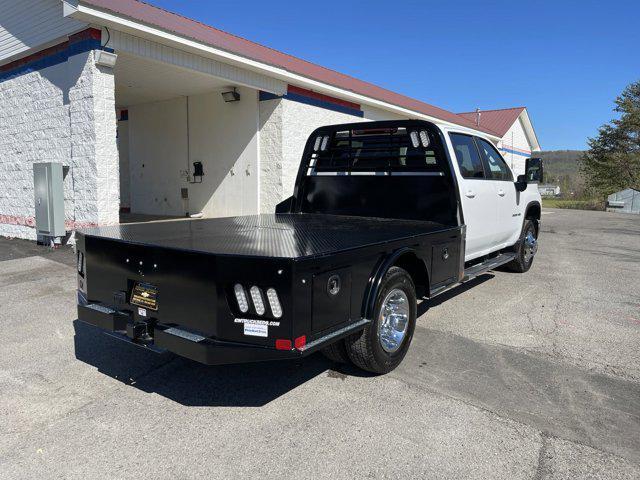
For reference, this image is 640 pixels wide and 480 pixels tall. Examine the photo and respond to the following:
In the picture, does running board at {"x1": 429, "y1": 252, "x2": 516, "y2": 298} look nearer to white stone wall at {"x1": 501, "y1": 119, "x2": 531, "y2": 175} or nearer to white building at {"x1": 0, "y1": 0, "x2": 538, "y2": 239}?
white building at {"x1": 0, "y1": 0, "x2": 538, "y2": 239}

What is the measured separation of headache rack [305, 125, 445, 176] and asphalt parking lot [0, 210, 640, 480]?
1.72m

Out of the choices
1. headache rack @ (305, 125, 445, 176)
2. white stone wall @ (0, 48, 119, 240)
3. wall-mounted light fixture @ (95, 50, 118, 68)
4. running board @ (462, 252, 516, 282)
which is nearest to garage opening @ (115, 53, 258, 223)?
white stone wall @ (0, 48, 119, 240)

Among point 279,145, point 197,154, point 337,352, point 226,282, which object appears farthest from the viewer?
point 197,154

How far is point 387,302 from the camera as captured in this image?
12.7 feet

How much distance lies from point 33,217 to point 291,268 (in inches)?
383

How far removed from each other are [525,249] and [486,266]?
7.69 ft

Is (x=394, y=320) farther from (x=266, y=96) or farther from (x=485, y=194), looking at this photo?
(x=266, y=96)

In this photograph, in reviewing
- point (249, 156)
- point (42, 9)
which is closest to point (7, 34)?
point (42, 9)

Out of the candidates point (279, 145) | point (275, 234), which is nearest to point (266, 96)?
point (279, 145)

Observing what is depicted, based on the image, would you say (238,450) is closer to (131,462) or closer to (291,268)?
(131,462)

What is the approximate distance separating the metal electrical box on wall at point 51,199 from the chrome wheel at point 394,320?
7.56 metres

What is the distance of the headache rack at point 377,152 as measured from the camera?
554 cm

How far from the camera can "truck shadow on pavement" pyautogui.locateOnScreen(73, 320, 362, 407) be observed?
3.71 m

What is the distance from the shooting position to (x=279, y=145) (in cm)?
1258
